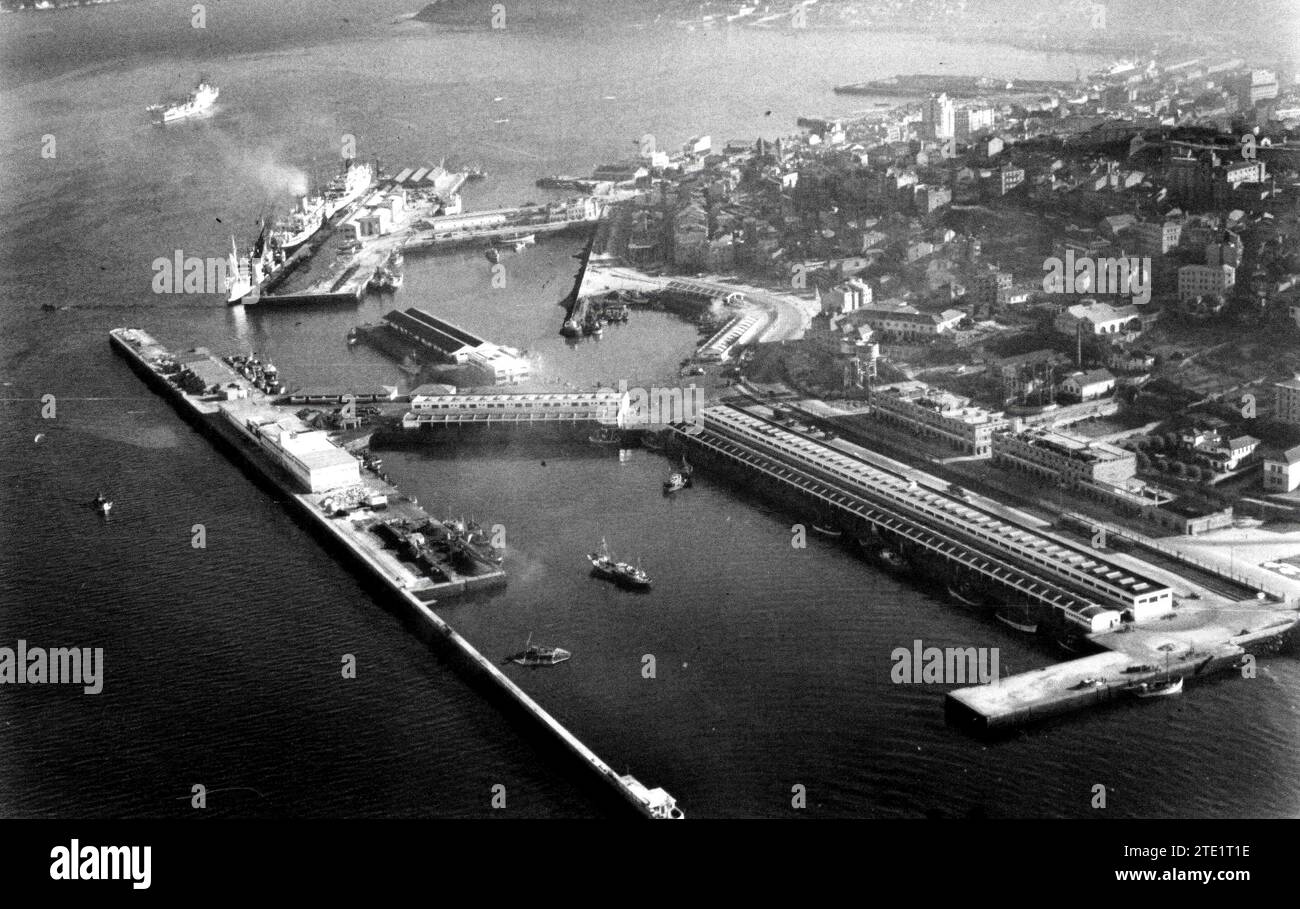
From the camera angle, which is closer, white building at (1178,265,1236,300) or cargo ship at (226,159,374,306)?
white building at (1178,265,1236,300)

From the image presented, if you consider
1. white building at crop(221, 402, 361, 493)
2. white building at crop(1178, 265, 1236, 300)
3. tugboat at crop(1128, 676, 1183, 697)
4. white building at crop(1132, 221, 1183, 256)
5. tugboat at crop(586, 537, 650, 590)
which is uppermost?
white building at crop(1132, 221, 1183, 256)

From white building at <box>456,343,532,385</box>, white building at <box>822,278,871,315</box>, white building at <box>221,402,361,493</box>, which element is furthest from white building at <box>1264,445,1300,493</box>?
white building at <box>456,343,532,385</box>

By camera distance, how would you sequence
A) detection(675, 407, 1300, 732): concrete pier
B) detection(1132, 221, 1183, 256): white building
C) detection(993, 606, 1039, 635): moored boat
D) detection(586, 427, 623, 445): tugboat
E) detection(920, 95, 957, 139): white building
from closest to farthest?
detection(675, 407, 1300, 732): concrete pier, detection(993, 606, 1039, 635): moored boat, detection(586, 427, 623, 445): tugboat, detection(1132, 221, 1183, 256): white building, detection(920, 95, 957, 139): white building

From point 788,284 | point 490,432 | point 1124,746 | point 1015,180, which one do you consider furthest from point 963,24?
point 1124,746

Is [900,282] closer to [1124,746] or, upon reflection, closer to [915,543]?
[915,543]

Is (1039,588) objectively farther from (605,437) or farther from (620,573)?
(605,437)

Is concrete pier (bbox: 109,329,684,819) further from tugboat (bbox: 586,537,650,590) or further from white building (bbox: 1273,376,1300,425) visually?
white building (bbox: 1273,376,1300,425)

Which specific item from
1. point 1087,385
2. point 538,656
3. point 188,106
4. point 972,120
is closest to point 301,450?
point 538,656
